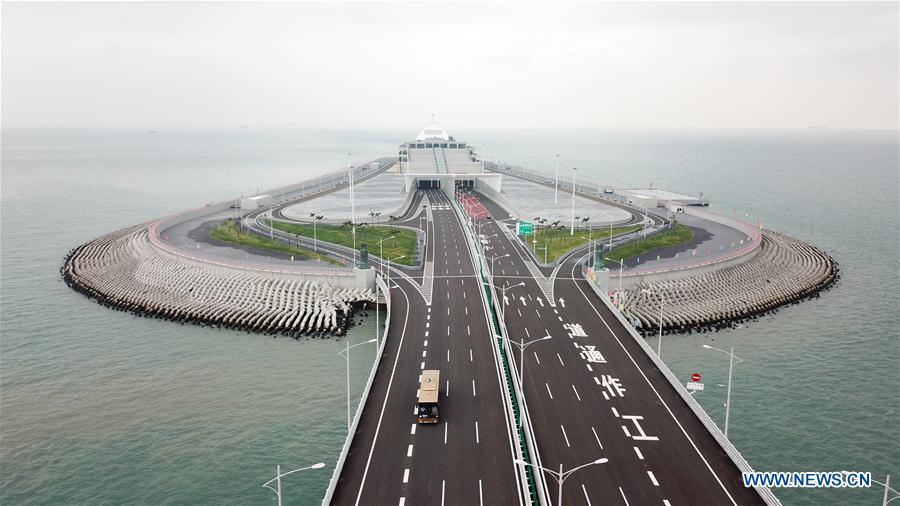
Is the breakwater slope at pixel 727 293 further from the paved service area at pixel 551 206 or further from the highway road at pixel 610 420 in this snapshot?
the paved service area at pixel 551 206

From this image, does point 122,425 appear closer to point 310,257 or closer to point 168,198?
point 310,257

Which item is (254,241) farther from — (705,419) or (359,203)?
(705,419)

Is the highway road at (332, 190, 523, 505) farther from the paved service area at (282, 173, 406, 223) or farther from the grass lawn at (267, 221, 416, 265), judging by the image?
the paved service area at (282, 173, 406, 223)

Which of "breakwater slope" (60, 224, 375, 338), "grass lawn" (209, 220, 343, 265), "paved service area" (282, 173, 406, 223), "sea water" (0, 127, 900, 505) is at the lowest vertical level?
"sea water" (0, 127, 900, 505)

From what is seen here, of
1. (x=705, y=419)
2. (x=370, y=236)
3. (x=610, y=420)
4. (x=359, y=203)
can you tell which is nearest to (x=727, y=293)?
(x=705, y=419)

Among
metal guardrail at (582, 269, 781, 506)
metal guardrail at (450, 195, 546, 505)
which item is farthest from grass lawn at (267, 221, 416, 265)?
metal guardrail at (582, 269, 781, 506)

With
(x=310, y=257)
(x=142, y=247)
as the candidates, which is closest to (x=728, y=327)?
(x=310, y=257)

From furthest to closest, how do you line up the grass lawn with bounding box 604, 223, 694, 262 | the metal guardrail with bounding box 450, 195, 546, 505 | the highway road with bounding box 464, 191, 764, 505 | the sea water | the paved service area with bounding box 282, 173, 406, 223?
1. the paved service area with bounding box 282, 173, 406, 223
2. the grass lawn with bounding box 604, 223, 694, 262
3. the sea water
4. the metal guardrail with bounding box 450, 195, 546, 505
5. the highway road with bounding box 464, 191, 764, 505
